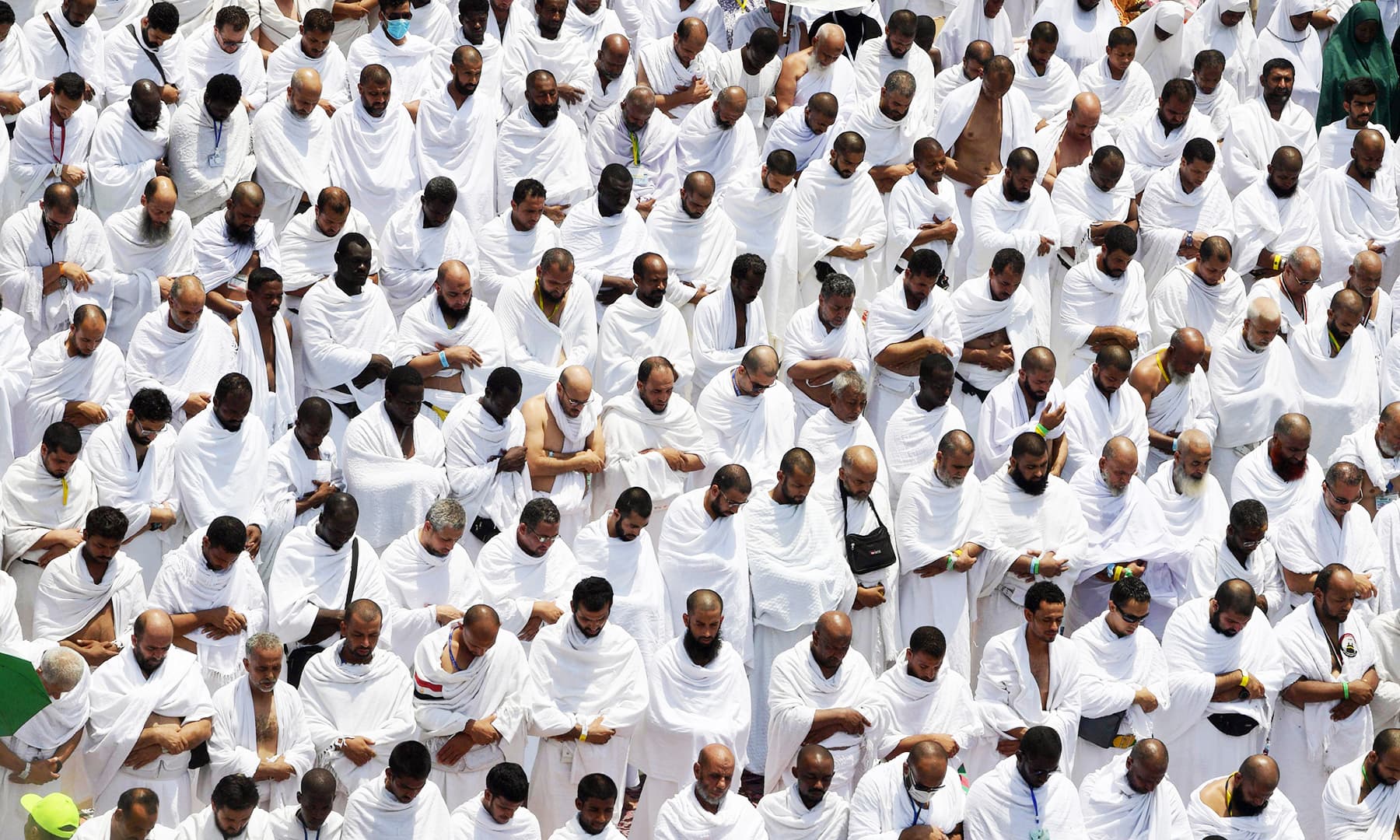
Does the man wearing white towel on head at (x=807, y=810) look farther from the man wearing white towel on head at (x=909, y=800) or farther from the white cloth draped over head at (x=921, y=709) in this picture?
the white cloth draped over head at (x=921, y=709)

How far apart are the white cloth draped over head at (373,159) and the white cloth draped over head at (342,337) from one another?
5.48ft

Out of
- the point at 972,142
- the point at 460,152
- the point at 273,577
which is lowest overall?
the point at 273,577

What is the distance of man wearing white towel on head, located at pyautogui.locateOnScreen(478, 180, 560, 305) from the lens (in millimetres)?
16500

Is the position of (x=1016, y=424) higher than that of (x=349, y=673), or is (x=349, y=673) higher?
(x=1016, y=424)

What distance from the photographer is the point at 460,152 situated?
17.4 metres

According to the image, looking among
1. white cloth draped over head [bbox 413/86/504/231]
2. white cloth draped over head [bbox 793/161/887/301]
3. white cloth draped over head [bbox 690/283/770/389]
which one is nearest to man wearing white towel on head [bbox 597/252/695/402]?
white cloth draped over head [bbox 690/283/770/389]

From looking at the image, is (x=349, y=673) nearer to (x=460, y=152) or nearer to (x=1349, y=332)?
(x=460, y=152)

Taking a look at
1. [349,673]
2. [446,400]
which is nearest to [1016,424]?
[446,400]

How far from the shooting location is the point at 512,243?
54.4ft

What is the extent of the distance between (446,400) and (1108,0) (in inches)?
294

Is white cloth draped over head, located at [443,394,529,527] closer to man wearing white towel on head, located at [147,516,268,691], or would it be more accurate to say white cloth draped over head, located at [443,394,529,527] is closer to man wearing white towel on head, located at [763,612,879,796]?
man wearing white towel on head, located at [147,516,268,691]

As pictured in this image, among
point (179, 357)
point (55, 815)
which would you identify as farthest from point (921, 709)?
point (179, 357)

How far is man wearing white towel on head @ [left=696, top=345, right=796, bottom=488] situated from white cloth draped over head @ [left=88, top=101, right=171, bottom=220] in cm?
432

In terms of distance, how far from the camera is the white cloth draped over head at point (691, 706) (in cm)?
1376
